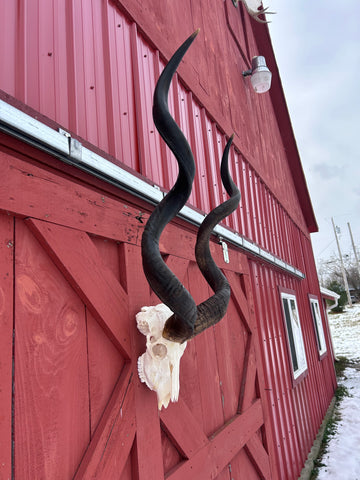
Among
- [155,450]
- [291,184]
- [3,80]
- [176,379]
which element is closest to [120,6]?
[3,80]

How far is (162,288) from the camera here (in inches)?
50.4

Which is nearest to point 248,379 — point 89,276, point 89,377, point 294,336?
point 89,377

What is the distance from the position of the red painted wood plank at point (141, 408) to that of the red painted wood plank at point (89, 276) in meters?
0.09

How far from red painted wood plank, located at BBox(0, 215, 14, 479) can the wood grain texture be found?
3cm

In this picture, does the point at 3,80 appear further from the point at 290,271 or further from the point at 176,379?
the point at 290,271

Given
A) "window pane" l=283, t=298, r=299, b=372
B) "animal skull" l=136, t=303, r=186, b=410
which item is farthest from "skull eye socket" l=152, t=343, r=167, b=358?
"window pane" l=283, t=298, r=299, b=372

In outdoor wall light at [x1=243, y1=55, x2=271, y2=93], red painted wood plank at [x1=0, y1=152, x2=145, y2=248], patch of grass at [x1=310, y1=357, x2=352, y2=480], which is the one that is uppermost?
outdoor wall light at [x1=243, y1=55, x2=271, y2=93]

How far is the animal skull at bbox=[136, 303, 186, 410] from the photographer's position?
1.71 meters

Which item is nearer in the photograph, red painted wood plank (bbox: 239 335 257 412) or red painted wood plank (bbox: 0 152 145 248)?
red painted wood plank (bbox: 0 152 145 248)

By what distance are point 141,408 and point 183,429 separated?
1.78ft

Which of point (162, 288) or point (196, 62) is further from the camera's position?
point (196, 62)

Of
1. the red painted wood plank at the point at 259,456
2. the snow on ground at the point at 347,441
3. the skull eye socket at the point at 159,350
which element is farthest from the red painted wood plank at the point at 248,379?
the snow on ground at the point at 347,441

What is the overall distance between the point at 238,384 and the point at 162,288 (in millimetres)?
2397

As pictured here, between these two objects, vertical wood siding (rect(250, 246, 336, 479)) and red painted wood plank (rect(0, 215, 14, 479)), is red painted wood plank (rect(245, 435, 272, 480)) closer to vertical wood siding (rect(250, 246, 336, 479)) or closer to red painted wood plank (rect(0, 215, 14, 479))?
vertical wood siding (rect(250, 246, 336, 479))
